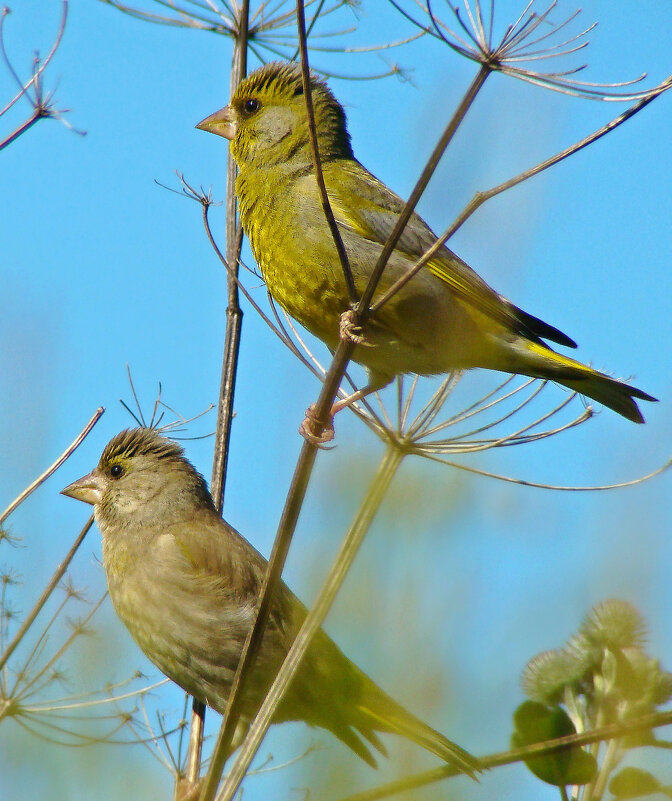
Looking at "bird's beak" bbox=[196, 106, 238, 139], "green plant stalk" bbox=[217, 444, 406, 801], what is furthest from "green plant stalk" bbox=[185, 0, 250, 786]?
"green plant stalk" bbox=[217, 444, 406, 801]

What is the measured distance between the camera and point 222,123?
180 inches

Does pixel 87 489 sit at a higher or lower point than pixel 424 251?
lower

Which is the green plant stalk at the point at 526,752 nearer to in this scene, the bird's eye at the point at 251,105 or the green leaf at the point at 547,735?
the green leaf at the point at 547,735

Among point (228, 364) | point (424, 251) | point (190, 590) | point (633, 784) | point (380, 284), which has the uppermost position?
point (424, 251)

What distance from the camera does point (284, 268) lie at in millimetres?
3871

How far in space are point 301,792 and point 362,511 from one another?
1.59 feet

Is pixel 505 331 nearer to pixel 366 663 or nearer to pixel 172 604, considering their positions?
pixel 172 604

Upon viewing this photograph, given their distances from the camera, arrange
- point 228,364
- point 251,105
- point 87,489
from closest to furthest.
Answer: point 228,364 → point 251,105 → point 87,489

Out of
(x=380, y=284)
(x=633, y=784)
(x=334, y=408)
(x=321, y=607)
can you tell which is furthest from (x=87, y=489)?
(x=633, y=784)

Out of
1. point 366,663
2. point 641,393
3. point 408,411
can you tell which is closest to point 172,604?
point 408,411

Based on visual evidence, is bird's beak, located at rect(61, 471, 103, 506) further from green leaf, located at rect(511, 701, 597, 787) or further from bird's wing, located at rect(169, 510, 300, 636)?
green leaf, located at rect(511, 701, 597, 787)

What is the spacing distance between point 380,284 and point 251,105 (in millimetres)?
1282

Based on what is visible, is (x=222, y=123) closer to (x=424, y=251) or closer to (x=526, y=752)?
(x=424, y=251)

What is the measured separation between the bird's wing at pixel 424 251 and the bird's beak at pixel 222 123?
661 mm
